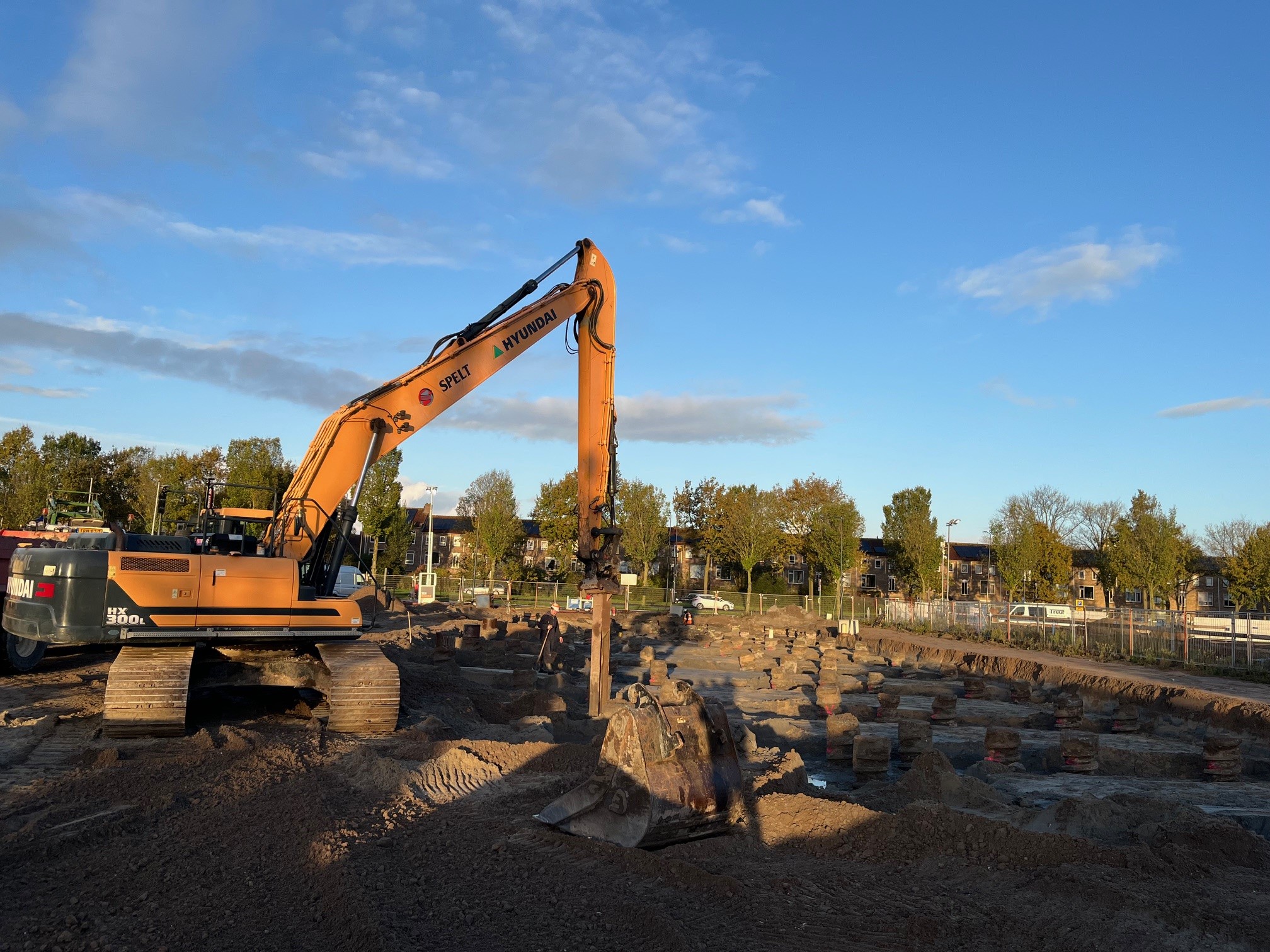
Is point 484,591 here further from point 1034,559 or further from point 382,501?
point 1034,559

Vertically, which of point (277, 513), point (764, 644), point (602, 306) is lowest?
point (764, 644)

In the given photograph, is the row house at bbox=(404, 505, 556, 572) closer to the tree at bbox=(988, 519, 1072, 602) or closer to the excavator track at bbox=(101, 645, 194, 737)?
the tree at bbox=(988, 519, 1072, 602)

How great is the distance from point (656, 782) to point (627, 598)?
3987cm

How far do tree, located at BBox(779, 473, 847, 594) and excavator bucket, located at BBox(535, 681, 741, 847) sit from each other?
58500mm

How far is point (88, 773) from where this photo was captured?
25.4ft

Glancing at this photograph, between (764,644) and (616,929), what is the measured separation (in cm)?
3032

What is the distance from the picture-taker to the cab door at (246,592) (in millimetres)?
10141

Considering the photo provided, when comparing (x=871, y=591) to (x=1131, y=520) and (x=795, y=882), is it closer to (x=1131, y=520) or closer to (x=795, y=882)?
(x=1131, y=520)

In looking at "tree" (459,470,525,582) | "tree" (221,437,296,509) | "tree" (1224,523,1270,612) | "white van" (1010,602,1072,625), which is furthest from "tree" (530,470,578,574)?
"tree" (1224,523,1270,612)

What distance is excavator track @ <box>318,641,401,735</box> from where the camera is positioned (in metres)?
10.5

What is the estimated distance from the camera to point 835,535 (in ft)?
202

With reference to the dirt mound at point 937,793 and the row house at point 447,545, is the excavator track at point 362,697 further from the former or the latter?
the row house at point 447,545

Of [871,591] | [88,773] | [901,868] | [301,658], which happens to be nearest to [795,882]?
[901,868]

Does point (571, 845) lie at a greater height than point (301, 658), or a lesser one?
A: lesser
